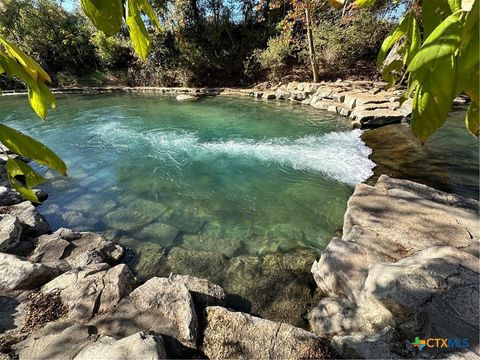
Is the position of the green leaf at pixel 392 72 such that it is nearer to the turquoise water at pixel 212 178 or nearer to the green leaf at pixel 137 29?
the green leaf at pixel 137 29

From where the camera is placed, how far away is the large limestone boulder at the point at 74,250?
3.65m

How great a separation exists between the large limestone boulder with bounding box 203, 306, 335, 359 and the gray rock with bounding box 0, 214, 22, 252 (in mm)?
3287

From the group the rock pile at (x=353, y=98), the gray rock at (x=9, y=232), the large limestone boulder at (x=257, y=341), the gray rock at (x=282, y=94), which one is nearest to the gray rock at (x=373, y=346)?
the large limestone boulder at (x=257, y=341)

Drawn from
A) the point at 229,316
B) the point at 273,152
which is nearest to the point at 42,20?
the point at 273,152

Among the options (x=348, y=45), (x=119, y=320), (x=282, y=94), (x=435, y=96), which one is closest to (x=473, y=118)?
(x=435, y=96)

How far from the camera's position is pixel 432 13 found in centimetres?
54

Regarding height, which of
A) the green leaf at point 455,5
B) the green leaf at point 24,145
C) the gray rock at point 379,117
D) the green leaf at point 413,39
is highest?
the green leaf at point 455,5

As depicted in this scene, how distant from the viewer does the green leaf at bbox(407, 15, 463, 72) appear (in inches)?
14.7

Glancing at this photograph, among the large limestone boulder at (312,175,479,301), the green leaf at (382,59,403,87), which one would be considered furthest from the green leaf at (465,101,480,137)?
the large limestone boulder at (312,175,479,301)

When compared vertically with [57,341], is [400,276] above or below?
above

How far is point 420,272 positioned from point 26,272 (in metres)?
4.22

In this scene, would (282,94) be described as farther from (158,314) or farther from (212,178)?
(158,314)

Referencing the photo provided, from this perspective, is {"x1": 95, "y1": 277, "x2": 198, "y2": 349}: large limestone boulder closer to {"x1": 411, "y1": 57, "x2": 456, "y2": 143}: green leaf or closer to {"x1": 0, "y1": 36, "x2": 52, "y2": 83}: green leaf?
{"x1": 0, "y1": 36, "x2": 52, "y2": 83}: green leaf

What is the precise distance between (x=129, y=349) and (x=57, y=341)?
792 mm
